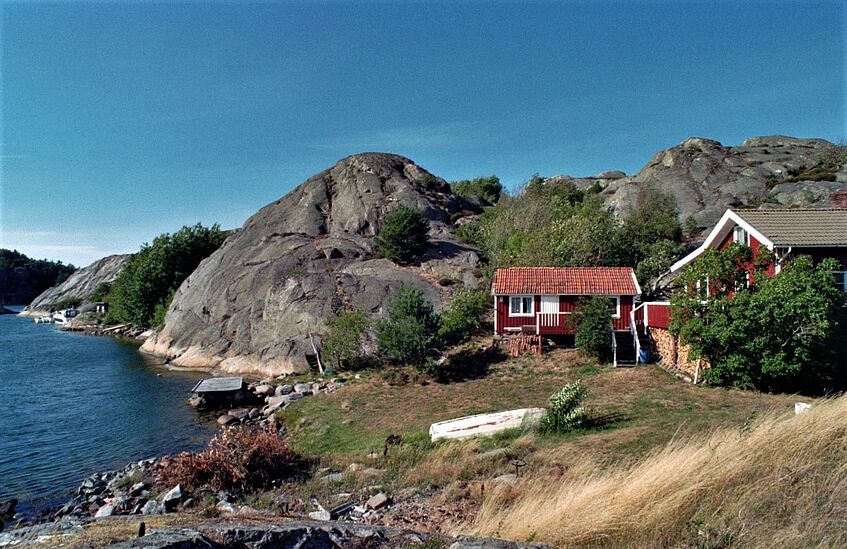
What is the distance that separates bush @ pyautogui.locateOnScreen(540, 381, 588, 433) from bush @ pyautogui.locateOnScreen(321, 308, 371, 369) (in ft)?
52.2

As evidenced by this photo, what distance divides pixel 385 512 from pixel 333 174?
53.2 m

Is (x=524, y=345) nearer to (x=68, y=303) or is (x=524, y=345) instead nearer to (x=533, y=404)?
(x=533, y=404)

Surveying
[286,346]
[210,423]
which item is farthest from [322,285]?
[210,423]

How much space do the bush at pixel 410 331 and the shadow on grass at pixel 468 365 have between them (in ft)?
4.12

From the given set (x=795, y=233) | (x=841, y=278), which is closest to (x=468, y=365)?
(x=795, y=233)

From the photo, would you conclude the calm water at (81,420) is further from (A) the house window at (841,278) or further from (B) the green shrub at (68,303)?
(B) the green shrub at (68,303)

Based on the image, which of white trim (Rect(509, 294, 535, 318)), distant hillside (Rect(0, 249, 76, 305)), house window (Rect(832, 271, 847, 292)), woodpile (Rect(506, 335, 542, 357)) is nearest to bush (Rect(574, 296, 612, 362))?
woodpile (Rect(506, 335, 542, 357))

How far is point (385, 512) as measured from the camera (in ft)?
30.5

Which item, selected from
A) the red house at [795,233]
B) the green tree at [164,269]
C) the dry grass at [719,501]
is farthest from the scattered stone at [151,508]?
the green tree at [164,269]

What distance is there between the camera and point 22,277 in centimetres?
14850

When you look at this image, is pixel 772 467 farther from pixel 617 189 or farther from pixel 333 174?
pixel 333 174

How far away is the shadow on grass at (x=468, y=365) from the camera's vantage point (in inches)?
955

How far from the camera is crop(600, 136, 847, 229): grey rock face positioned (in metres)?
44.4

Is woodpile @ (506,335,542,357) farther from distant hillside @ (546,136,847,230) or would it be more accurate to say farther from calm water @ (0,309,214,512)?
distant hillside @ (546,136,847,230)
